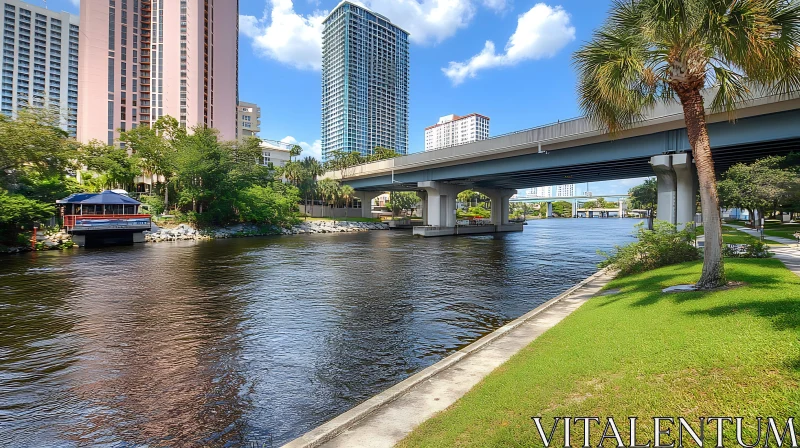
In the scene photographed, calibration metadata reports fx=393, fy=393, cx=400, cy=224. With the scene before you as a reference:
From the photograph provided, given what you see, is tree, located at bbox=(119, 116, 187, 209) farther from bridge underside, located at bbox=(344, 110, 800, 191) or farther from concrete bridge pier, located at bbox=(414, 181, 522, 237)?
concrete bridge pier, located at bbox=(414, 181, 522, 237)

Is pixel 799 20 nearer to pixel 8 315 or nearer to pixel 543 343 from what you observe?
pixel 543 343

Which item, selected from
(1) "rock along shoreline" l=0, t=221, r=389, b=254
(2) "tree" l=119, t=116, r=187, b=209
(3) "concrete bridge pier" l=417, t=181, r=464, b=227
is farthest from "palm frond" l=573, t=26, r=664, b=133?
(2) "tree" l=119, t=116, r=187, b=209

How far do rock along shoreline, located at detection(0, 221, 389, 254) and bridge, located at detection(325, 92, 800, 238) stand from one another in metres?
17.6

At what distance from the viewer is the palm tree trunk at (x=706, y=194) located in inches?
419

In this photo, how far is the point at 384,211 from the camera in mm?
132250

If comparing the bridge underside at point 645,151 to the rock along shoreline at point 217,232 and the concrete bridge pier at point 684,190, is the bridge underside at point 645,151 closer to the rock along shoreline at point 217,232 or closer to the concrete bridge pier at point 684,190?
the concrete bridge pier at point 684,190

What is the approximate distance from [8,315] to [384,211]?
4674 inches

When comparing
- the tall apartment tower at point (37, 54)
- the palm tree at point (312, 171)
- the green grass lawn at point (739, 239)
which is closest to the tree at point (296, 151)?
the palm tree at point (312, 171)

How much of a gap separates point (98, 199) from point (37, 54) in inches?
4786

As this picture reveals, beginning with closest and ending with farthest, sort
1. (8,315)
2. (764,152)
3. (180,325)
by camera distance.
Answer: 1. (180,325)
2. (8,315)
3. (764,152)

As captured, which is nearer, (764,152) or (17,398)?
(17,398)

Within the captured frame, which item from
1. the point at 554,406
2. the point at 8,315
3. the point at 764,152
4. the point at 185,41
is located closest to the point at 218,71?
the point at 185,41

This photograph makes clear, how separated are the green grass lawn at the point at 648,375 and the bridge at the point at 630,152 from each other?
762 centimetres

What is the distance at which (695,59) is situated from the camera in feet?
36.4
